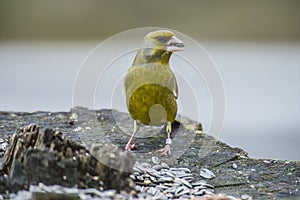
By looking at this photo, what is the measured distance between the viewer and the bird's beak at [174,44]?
134 centimetres

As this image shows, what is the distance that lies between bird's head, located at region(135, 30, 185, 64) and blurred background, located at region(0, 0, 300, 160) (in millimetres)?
1795

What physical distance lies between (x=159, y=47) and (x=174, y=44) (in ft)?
0.14

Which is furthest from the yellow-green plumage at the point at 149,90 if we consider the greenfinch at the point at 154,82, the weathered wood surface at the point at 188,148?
the weathered wood surface at the point at 188,148

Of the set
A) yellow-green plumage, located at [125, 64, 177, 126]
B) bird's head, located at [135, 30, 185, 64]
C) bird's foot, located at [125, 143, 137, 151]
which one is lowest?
bird's foot, located at [125, 143, 137, 151]

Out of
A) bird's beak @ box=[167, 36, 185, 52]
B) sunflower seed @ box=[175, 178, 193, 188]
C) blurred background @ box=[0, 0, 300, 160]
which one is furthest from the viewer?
blurred background @ box=[0, 0, 300, 160]

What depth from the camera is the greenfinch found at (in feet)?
4.47

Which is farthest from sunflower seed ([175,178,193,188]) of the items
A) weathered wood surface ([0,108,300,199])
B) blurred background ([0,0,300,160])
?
blurred background ([0,0,300,160])

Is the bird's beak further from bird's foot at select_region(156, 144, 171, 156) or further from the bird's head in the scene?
bird's foot at select_region(156, 144, 171, 156)

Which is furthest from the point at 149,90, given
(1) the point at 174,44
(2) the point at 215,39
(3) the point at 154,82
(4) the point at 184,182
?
(2) the point at 215,39

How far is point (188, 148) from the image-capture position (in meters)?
1.46

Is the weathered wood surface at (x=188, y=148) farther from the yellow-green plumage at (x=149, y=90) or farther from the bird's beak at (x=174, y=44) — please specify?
the bird's beak at (x=174, y=44)

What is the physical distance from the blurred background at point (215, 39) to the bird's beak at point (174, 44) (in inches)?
72.0

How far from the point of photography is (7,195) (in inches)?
36.1

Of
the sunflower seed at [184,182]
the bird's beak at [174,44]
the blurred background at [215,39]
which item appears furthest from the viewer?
the blurred background at [215,39]
